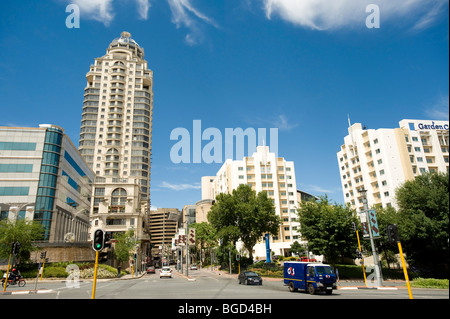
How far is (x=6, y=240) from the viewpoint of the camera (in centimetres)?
3625

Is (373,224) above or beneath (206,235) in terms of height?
beneath

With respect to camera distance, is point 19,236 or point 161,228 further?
point 161,228

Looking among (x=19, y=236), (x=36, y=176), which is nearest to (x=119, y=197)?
(x=36, y=176)

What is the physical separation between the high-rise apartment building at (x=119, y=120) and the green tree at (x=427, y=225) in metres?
74.9

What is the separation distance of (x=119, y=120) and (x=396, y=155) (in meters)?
94.6

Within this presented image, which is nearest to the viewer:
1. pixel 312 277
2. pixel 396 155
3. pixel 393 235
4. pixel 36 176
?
pixel 393 235

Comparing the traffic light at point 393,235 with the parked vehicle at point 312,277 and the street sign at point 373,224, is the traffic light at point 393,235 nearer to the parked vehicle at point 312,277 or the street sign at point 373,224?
the parked vehicle at point 312,277

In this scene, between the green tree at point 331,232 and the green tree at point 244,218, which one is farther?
the green tree at point 244,218

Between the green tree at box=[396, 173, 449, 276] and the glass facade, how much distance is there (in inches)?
2320

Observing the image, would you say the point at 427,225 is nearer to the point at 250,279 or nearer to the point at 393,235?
the point at 250,279

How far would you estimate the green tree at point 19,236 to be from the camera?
119 feet

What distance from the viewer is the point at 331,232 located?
118ft

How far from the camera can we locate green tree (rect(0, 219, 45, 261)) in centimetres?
3638

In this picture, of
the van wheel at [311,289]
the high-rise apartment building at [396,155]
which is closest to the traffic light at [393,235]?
the van wheel at [311,289]
